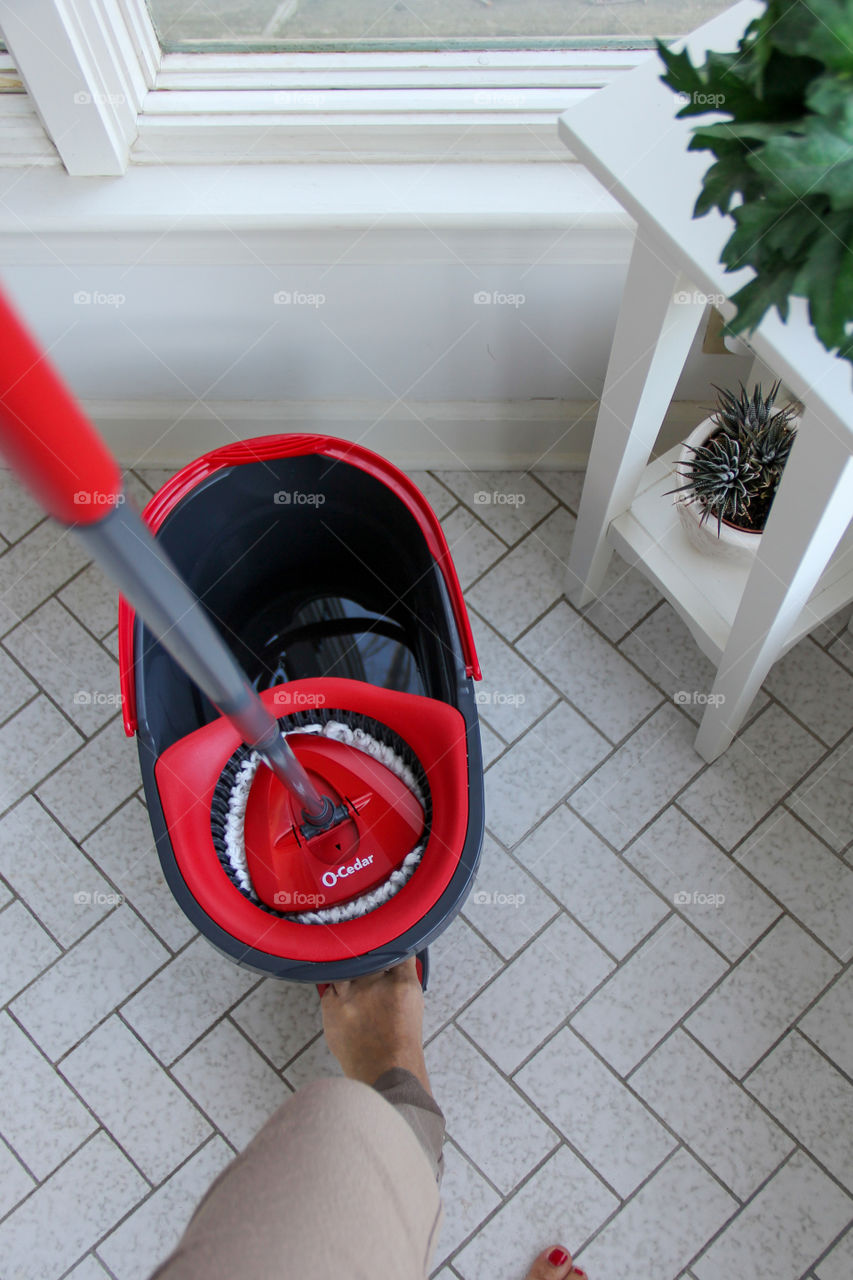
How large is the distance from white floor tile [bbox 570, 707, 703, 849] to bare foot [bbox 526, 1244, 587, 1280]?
0.51 metres

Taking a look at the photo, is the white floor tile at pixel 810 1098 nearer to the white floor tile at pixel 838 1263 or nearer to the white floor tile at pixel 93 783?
the white floor tile at pixel 838 1263

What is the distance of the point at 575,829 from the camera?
146 cm

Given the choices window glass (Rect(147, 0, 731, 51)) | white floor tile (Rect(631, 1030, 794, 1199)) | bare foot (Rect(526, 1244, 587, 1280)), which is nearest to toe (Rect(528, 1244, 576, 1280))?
bare foot (Rect(526, 1244, 587, 1280))

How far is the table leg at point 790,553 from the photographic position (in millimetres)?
868

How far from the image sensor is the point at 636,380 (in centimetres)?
108

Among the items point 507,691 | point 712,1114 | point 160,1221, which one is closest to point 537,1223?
point 712,1114

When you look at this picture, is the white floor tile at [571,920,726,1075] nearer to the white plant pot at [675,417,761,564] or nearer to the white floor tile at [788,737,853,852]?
the white floor tile at [788,737,853,852]

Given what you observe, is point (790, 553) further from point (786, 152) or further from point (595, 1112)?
point (595, 1112)

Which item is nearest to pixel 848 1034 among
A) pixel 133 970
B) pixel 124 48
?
pixel 133 970

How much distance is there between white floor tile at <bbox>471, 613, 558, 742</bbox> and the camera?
4.95 feet

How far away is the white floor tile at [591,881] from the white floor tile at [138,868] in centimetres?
49

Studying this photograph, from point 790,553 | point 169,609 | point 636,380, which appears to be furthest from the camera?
point 636,380

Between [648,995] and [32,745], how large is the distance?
941 millimetres

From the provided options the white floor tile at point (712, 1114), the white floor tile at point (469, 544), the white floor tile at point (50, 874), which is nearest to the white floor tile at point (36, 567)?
the white floor tile at point (50, 874)
